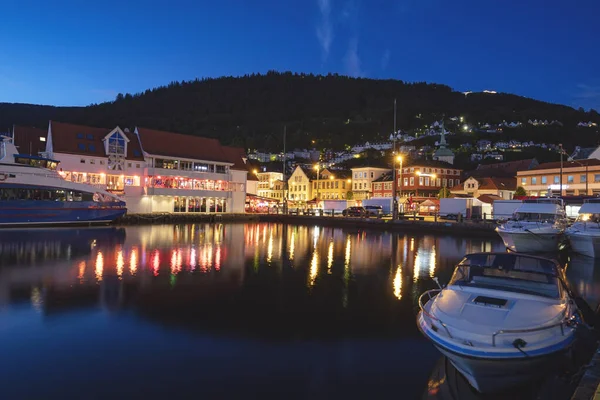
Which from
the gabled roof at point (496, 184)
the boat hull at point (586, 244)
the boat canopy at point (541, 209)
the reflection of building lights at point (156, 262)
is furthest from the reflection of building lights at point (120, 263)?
the gabled roof at point (496, 184)

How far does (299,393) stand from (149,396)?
276cm

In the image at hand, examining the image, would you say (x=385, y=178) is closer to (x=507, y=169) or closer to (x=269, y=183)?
(x=507, y=169)

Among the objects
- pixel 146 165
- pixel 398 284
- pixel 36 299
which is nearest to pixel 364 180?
pixel 146 165

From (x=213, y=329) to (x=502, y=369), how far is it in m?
7.12

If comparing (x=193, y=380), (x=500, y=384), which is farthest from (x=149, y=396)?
(x=500, y=384)

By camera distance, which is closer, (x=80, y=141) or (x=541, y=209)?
(x=541, y=209)

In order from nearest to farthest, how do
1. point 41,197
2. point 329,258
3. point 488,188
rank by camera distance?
1. point 329,258
2. point 41,197
3. point 488,188

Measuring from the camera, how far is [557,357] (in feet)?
23.4

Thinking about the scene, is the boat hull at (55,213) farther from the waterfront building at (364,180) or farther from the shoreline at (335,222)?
the waterfront building at (364,180)

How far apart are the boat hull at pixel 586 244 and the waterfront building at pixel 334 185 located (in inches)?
2864

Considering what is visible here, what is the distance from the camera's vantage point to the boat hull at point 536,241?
26.7 m

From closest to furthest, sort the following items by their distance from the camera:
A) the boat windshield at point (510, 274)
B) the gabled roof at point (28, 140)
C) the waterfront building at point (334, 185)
Answer: the boat windshield at point (510, 274) → the gabled roof at point (28, 140) → the waterfront building at point (334, 185)

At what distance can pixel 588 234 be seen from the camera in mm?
24938

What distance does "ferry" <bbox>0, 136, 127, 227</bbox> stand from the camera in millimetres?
43625
